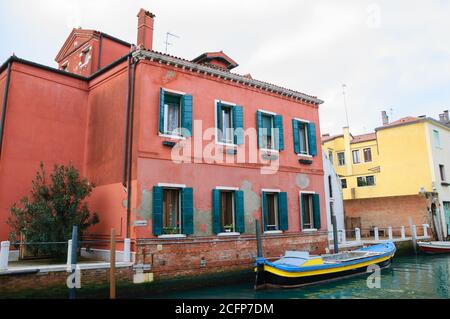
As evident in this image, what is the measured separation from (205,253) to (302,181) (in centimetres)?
523

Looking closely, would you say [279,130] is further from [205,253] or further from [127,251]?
[127,251]

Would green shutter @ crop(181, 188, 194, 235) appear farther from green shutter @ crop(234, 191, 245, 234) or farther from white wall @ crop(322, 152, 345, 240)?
white wall @ crop(322, 152, 345, 240)

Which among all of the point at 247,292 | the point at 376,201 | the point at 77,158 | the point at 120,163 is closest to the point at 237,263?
the point at 247,292

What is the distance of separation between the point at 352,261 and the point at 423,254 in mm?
9439

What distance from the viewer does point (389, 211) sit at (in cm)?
2294

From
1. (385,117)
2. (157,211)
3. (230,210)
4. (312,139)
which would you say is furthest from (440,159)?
(157,211)

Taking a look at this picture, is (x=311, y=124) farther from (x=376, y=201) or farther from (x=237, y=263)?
(x=376, y=201)

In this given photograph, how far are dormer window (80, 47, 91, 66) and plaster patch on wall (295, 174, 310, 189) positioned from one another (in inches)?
378

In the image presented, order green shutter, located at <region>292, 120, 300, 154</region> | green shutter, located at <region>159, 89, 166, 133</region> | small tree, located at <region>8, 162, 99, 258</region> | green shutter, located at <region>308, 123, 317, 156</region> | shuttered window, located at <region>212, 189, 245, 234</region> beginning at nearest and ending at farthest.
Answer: small tree, located at <region>8, 162, 99, 258</region> → green shutter, located at <region>159, 89, 166, 133</region> → shuttered window, located at <region>212, 189, 245, 234</region> → green shutter, located at <region>292, 120, 300, 154</region> → green shutter, located at <region>308, 123, 317, 156</region>

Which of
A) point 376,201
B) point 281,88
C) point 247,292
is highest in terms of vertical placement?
point 281,88

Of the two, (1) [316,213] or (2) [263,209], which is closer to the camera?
(2) [263,209]

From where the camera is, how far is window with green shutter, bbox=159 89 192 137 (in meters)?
10.9

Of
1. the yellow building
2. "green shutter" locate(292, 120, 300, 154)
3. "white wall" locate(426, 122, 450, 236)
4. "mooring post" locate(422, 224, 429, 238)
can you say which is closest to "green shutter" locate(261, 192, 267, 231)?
"green shutter" locate(292, 120, 300, 154)
